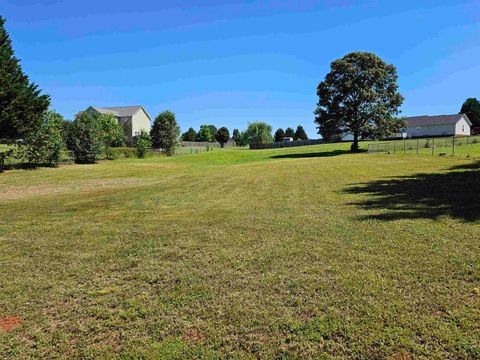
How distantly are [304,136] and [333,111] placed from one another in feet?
257

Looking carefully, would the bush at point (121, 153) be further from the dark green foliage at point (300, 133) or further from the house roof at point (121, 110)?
the dark green foliage at point (300, 133)

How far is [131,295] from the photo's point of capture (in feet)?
13.9

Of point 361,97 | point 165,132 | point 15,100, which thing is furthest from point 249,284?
point 165,132

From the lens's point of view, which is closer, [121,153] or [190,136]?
[121,153]

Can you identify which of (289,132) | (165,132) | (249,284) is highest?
(289,132)

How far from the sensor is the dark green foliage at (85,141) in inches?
1470

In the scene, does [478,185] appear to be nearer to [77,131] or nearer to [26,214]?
[26,214]

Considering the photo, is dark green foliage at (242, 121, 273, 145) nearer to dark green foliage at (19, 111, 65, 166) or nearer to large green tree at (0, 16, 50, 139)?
dark green foliage at (19, 111, 65, 166)

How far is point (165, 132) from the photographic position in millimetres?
60812

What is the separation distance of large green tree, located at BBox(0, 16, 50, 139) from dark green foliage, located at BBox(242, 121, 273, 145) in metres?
84.1

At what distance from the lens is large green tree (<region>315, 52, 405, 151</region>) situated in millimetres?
42969

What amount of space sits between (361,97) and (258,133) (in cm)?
6974

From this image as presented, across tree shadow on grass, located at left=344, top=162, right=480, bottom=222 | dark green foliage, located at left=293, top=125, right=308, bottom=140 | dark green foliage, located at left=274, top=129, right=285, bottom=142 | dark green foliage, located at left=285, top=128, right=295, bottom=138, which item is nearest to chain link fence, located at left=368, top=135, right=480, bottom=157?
tree shadow on grass, located at left=344, top=162, right=480, bottom=222

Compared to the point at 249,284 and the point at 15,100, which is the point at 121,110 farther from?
the point at 249,284
